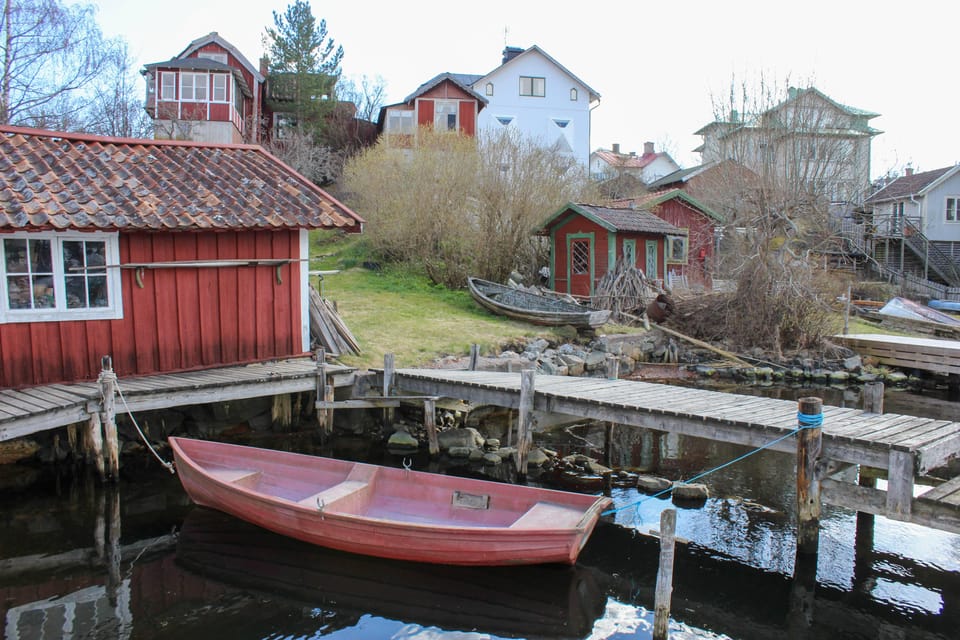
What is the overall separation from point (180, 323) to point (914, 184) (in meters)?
39.3

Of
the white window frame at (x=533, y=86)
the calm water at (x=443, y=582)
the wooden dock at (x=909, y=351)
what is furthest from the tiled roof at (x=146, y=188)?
the white window frame at (x=533, y=86)

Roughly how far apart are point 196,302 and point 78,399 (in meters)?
2.62

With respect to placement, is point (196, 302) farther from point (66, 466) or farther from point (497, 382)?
point (497, 382)

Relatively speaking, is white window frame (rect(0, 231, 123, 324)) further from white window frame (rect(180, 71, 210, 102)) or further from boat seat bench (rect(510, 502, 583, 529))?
white window frame (rect(180, 71, 210, 102))

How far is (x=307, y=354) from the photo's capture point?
42.1ft

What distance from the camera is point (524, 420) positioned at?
10555mm

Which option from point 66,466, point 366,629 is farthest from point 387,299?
point 366,629

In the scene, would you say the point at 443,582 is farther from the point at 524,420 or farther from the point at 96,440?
the point at 96,440

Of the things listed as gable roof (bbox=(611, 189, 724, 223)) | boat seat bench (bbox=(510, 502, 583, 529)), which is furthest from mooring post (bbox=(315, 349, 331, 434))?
gable roof (bbox=(611, 189, 724, 223))

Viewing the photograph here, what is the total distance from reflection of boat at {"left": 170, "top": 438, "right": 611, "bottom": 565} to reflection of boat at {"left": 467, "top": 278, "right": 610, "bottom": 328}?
11455 mm

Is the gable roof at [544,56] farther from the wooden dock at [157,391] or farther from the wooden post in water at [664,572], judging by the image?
the wooden post in water at [664,572]

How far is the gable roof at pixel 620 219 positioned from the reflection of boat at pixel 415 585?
1627 cm

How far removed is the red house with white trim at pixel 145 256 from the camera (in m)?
10.1

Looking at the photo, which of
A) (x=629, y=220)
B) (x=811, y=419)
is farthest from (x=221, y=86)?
(x=811, y=419)
